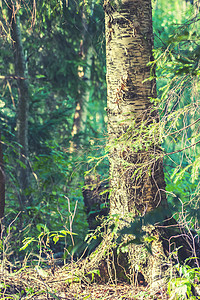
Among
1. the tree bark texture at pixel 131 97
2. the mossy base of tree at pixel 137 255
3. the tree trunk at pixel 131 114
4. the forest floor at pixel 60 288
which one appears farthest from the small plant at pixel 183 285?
the tree bark texture at pixel 131 97

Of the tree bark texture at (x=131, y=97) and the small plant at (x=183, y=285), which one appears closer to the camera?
the small plant at (x=183, y=285)

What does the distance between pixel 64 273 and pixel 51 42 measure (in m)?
6.10

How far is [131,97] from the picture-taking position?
4.21 metres

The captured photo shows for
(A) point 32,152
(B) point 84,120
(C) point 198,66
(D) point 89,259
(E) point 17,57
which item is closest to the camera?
(C) point 198,66

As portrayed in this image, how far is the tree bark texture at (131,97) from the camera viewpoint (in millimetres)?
4180

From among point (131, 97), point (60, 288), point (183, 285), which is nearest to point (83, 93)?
point (131, 97)

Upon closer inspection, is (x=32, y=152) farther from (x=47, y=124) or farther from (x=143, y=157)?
(x=143, y=157)

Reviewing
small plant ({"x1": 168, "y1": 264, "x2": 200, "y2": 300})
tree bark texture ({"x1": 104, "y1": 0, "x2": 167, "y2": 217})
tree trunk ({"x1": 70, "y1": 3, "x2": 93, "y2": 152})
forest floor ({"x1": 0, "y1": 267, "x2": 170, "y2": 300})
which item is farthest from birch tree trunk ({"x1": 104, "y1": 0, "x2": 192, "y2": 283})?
tree trunk ({"x1": 70, "y1": 3, "x2": 93, "y2": 152})

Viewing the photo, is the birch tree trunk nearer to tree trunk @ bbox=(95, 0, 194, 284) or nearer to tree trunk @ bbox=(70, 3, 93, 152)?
tree trunk @ bbox=(95, 0, 194, 284)

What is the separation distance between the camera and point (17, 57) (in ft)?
23.7

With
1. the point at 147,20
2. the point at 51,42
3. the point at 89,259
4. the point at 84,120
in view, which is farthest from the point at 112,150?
the point at 84,120

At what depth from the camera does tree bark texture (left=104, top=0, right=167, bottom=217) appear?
418 centimetres

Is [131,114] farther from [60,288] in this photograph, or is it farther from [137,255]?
[60,288]

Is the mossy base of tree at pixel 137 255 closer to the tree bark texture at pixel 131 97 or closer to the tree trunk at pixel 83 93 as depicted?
the tree bark texture at pixel 131 97
